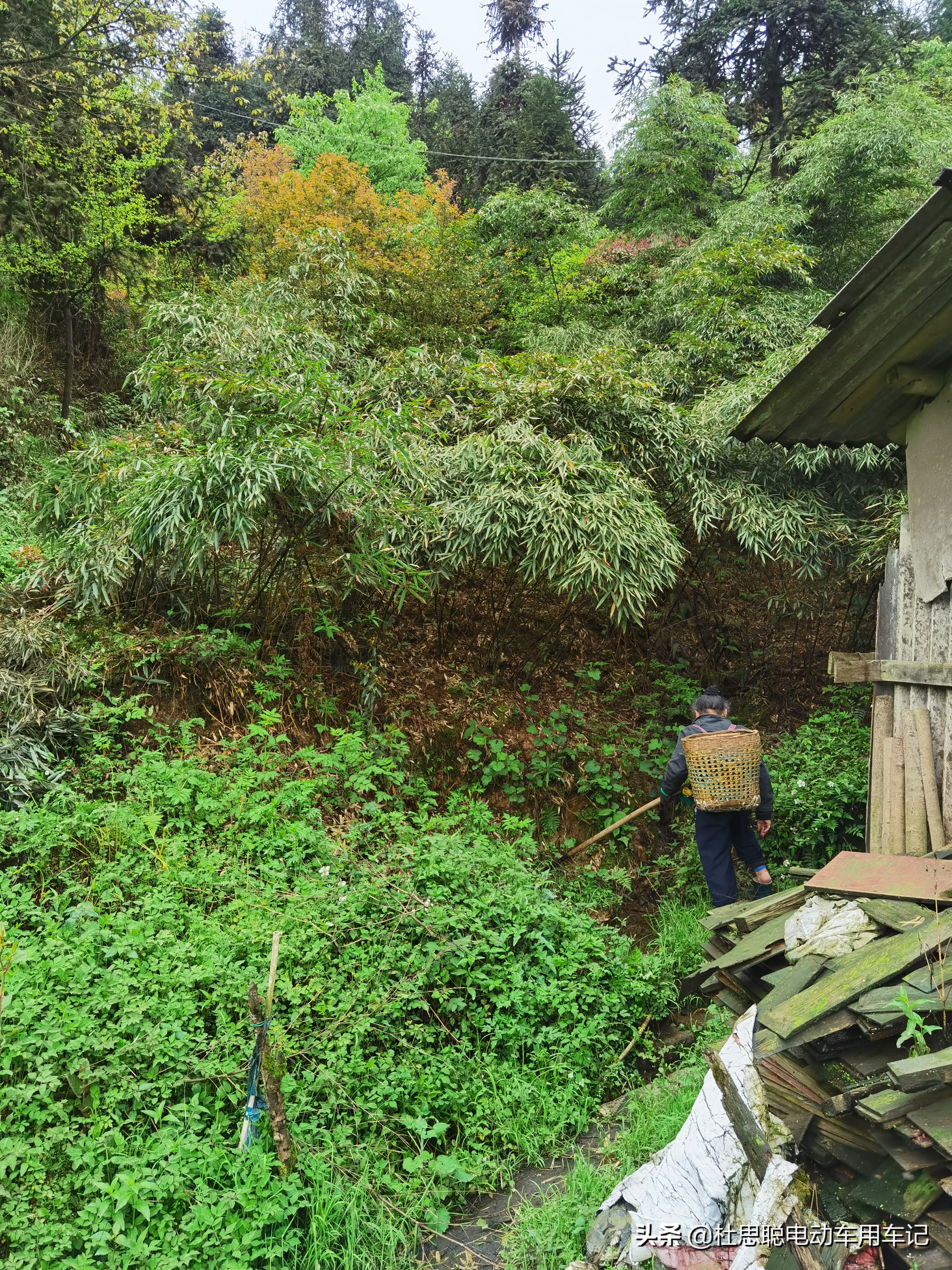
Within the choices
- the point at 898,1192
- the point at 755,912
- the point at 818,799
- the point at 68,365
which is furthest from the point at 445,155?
the point at 898,1192

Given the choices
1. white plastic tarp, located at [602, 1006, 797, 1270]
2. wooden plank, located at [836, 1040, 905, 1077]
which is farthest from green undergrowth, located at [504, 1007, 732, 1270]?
wooden plank, located at [836, 1040, 905, 1077]

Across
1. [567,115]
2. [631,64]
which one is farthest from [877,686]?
[567,115]

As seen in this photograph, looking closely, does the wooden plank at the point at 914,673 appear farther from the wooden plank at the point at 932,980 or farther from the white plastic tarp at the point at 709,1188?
the white plastic tarp at the point at 709,1188

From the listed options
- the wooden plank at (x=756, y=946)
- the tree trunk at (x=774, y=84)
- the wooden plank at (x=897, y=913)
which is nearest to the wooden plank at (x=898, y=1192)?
the wooden plank at (x=897, y=913)

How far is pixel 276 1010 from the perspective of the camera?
10.5ft

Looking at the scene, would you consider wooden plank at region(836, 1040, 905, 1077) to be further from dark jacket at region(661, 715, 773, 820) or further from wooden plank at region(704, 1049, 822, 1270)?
dark jacket at region(661, 715, 773, 820)

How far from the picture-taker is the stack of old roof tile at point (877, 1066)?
6.29 ft

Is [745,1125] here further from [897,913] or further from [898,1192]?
[897,913]

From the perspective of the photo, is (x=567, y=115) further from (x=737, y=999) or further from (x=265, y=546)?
(x=737, y=999)

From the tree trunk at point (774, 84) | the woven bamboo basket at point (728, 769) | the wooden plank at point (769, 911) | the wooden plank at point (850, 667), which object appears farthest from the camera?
the tree trunk at point (774, 84)

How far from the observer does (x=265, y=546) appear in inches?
223

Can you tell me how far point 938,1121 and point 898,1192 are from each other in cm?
29

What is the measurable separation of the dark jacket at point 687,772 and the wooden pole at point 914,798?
0.82 m

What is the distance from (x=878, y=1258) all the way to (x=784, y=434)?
356 centimetres
